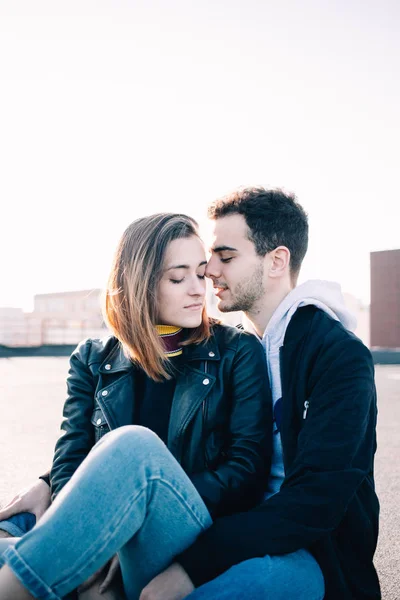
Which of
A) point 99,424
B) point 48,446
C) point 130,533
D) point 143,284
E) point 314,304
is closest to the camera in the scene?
point 130,533

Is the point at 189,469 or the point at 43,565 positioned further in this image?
the point at 189,469

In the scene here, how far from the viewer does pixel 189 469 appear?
7.68ft

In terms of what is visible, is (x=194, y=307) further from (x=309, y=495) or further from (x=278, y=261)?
(x=309, y=495)

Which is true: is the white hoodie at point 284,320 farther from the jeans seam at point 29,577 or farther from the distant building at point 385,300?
the distant building at point 385,300

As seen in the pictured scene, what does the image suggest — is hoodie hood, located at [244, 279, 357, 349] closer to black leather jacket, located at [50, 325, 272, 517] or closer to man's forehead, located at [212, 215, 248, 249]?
black leather jacket, located at [50, 325, 272, 517]

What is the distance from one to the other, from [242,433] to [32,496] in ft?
3.17

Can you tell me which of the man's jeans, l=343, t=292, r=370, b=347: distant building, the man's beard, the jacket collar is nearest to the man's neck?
the man's beard

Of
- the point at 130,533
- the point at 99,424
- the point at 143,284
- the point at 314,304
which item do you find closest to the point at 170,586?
the point at 130,533

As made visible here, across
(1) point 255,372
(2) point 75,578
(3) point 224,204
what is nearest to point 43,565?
(2) point 75,578

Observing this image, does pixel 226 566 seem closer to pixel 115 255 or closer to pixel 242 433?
pixel 242 433

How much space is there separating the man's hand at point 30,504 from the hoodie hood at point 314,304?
47.6 inches

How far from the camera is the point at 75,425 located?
256 cm

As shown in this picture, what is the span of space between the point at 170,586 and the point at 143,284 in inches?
53.5

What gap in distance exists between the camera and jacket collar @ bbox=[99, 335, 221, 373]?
253 centimetres
